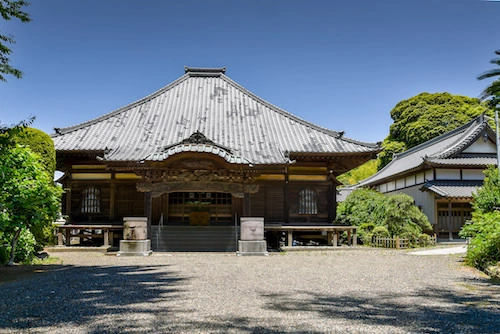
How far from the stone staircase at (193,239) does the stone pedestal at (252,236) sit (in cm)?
175

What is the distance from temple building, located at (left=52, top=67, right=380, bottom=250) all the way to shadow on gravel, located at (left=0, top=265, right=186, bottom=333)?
20.9 feet

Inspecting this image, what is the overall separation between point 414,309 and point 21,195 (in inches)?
384

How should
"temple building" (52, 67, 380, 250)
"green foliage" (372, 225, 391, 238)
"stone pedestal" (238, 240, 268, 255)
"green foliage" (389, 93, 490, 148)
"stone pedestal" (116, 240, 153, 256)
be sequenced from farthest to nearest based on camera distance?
"green foliage" (389, 93, 490, 148)
"green foliage" (372, 225, 391, 238)
"temple building" (52, 67, 380, 250)
"stone pedestal" (238, 240, 268, 255)
"stone pedestal" (116, 240, 153, 256)

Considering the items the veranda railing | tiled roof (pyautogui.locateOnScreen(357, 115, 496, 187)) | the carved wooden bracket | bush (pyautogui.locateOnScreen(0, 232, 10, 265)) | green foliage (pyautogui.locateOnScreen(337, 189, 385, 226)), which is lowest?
the veranda railing

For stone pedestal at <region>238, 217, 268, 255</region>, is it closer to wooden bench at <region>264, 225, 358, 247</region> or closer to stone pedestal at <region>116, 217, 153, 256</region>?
wooden bench at <region>264, 225, 358, 247</region>

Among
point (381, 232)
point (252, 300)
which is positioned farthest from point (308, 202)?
point (252, 300)

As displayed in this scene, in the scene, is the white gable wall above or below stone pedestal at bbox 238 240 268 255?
above

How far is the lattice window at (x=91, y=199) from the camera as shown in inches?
807

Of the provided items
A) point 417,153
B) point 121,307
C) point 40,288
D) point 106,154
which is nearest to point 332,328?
point 121,307

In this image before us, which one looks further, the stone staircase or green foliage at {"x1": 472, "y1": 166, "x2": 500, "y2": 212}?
the stone staircase

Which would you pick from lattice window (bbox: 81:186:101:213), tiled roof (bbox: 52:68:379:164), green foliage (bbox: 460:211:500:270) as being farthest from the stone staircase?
green foliage (bbox: 460:211:500:270)

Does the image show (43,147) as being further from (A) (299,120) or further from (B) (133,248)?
(A) (299,120)

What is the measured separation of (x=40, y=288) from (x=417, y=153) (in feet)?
114

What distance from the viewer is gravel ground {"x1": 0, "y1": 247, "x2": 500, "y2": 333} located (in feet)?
18.0
